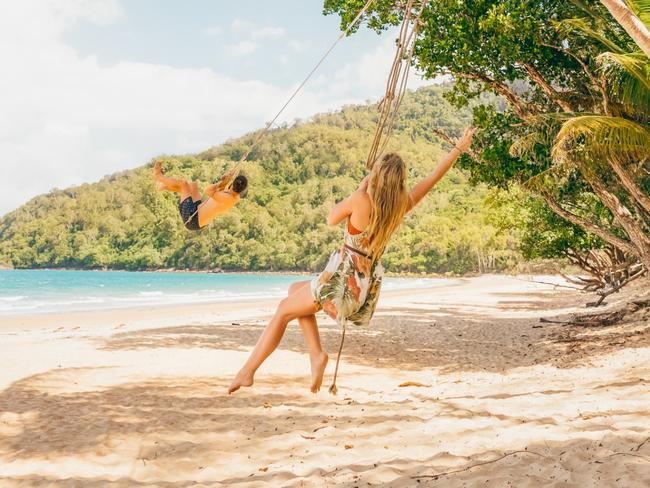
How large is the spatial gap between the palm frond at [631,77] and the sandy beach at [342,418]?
323 centimetres

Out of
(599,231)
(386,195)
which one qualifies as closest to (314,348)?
(386,195)

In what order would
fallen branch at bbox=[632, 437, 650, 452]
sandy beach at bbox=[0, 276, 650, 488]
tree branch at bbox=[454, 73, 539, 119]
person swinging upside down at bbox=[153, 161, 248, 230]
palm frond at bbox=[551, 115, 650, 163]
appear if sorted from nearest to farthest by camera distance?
fallen branch at bbox=[632, 437, 650, 452] → sandy beach at bbox=[0, 276, 650, 488] → person swinging upside down at bbox=[153, 161, 248, 230] → palm frond at bbox=[551, 115, 650, 163] → tree branch at bbox=[454, 73, 539, 119]

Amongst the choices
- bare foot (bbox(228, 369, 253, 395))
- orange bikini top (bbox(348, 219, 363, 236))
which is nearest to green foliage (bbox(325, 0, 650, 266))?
orange bikini top (bbox(348, 219, 363, 236))

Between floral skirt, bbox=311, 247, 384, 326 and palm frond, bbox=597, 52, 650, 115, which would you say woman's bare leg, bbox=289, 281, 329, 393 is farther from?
palm frond, bbox=597, 52, 650, 115

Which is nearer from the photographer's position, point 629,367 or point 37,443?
point 37,443

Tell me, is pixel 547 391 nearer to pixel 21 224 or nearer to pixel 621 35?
pixel 621 35

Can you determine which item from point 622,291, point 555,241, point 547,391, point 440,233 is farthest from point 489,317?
point 440,233

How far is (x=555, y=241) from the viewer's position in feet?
56.0

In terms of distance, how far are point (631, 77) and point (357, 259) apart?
6.21 m

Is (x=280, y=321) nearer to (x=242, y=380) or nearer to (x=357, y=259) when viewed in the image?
(x=242, y=380)

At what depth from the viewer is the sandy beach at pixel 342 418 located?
362 centimetres

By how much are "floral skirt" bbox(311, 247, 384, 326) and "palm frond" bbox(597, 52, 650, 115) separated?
5.21m

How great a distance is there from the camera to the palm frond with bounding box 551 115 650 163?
296 inches

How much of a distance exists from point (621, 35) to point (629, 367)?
492 cm
